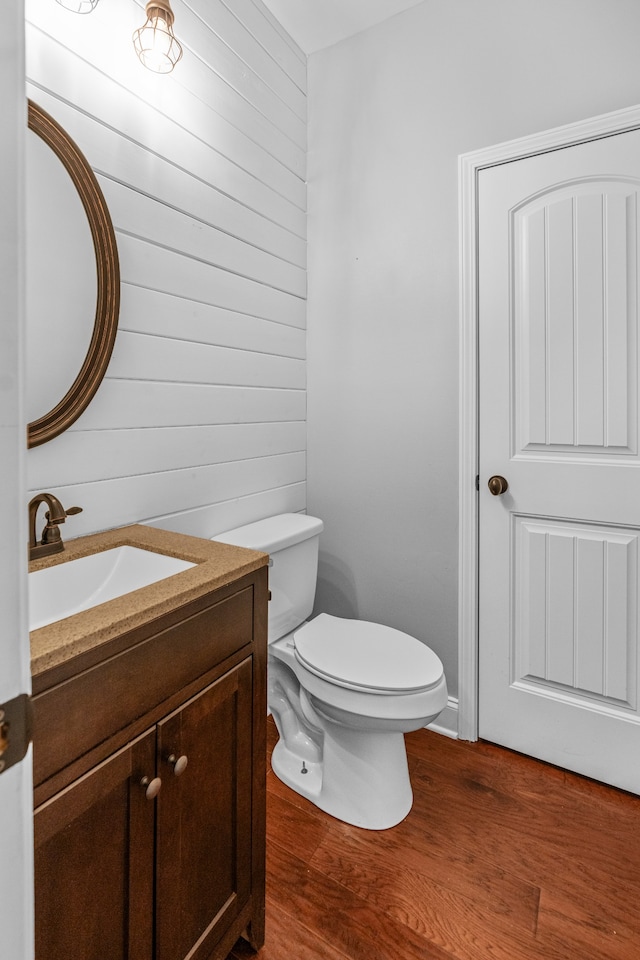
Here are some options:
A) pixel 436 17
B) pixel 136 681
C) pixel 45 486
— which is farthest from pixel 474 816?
pixel 436 17

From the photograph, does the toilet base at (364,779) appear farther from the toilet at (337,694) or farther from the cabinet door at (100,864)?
the cabinet door at (100,864)

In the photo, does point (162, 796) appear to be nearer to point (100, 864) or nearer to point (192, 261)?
point (100, 864)

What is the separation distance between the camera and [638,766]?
5.32 feet

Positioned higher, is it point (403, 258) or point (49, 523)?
point (403, 258)

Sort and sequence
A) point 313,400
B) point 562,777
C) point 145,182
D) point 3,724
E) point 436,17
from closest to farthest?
point 3,724
point 145,182
point 562,777
point 436,17
point 313,400

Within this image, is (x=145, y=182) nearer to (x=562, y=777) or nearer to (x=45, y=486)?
(x=45, y=486)

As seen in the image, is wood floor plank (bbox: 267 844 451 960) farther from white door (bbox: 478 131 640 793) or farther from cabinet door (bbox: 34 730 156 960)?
white door (bbox: 478 131 640 793)

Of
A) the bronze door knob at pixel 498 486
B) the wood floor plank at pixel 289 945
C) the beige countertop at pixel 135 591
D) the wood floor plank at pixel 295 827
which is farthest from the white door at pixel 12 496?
the bronze door knob at pixel 498 486

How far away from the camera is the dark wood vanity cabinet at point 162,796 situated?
2.31 feet

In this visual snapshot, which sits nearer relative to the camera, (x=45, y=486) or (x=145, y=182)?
(x=45, y=486)

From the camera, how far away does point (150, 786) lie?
0.82 metres

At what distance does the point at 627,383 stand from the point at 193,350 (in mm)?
1342

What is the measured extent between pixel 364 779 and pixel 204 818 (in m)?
0.69

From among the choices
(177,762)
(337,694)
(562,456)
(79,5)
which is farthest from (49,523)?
(562,456)
